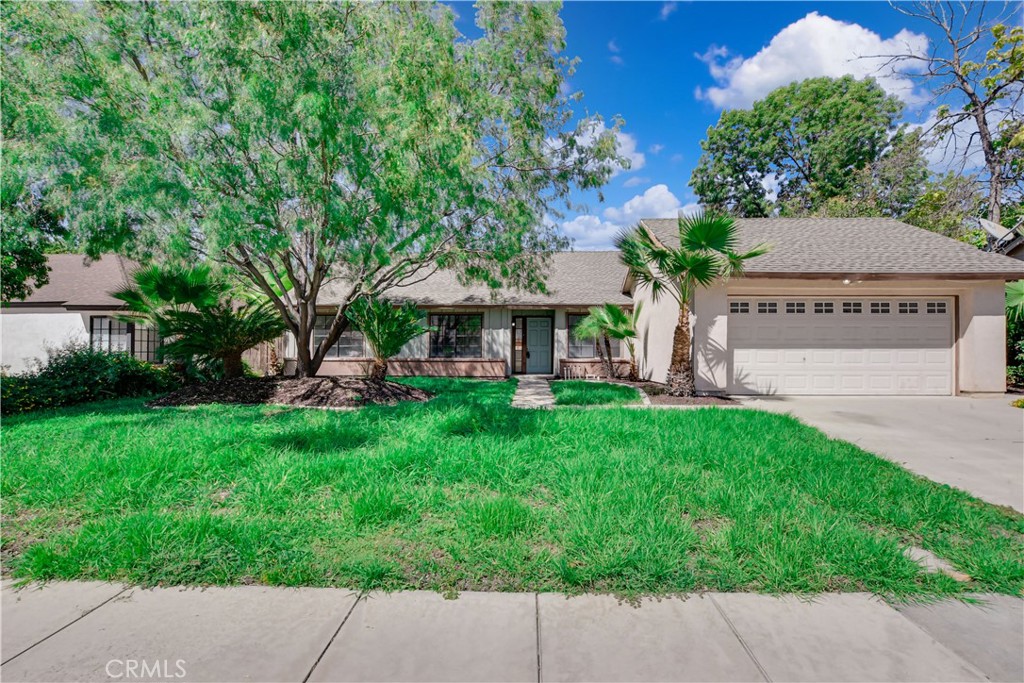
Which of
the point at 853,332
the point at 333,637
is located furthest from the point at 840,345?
the point at 333,637

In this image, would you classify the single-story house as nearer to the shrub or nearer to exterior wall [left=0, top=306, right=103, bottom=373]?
the shrub

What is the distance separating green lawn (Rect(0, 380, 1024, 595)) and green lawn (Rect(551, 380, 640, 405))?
11.7ft

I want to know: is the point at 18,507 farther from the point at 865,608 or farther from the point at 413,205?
the point at 865,608

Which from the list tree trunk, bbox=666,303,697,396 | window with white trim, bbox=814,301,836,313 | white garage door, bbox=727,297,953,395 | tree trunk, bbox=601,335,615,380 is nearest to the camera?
tree trunk, bbox=666,303,697,396

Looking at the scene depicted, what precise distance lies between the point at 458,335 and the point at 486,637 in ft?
48.1

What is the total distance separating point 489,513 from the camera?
3473 mm

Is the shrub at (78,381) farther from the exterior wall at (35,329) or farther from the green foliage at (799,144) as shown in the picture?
the green foliage at (799,144)

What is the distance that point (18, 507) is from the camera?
12.6ft

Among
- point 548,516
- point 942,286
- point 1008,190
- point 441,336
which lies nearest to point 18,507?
point 548,516

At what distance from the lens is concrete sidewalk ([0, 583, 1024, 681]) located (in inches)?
84.4

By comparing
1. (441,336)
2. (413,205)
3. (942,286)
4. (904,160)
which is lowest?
(441,336)

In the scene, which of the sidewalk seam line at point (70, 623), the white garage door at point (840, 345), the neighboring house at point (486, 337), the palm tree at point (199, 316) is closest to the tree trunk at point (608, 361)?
the neighboring house at point (486, 337)

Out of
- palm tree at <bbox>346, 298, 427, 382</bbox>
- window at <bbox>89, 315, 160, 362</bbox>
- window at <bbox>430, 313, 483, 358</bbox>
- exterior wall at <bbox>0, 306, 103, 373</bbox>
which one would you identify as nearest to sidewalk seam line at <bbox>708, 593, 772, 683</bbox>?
palm tree at <bbox>346, 298, 427, 382</bbox>

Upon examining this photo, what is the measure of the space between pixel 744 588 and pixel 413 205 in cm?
685
